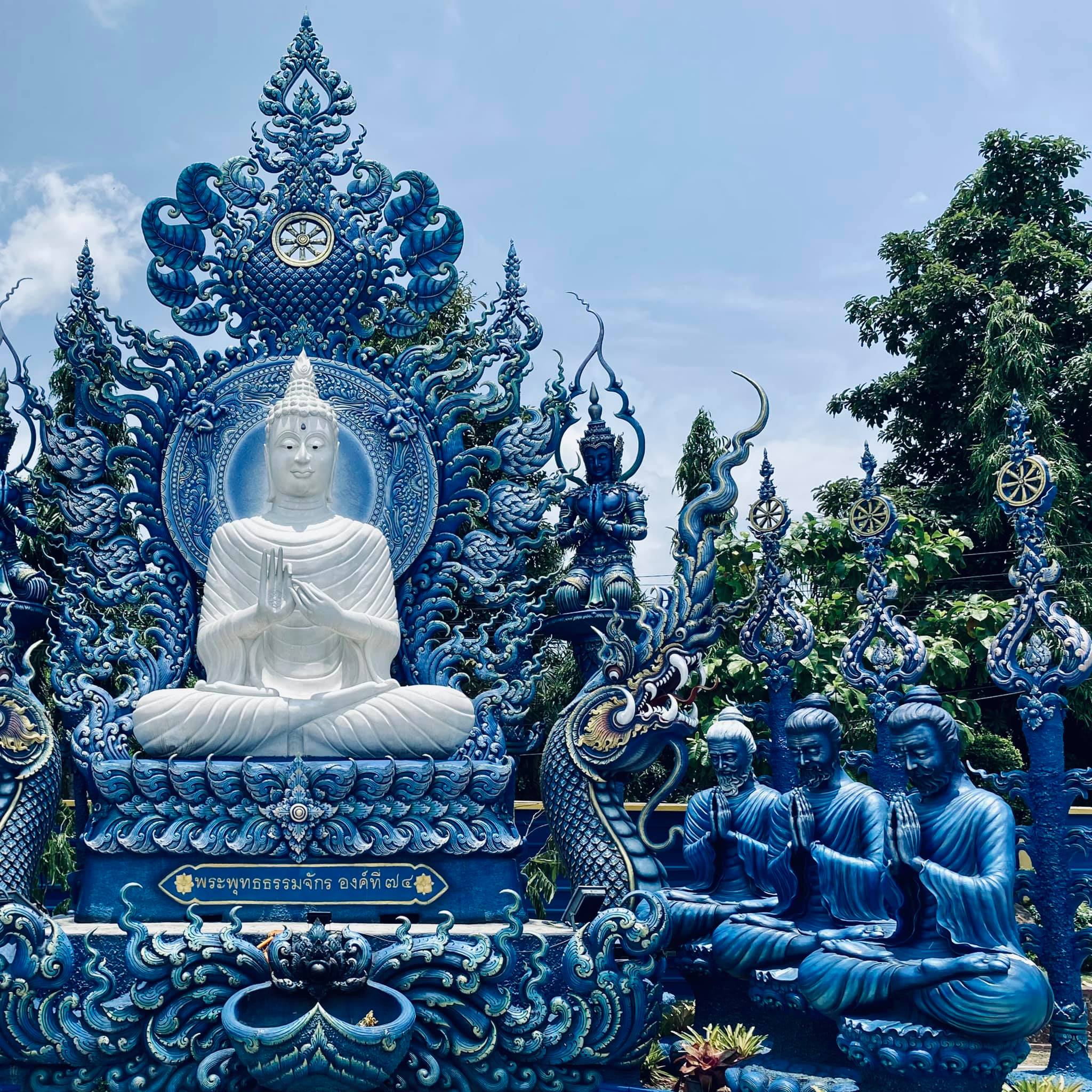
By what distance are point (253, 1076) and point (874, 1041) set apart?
3.74 meters

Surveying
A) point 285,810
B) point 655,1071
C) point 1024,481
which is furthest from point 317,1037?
point 1024,481

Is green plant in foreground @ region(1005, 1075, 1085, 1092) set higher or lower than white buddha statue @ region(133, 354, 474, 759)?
lower

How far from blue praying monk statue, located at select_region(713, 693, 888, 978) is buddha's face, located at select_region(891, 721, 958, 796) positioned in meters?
0.81

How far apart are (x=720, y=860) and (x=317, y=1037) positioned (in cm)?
302

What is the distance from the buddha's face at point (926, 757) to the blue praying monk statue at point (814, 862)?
2.65 feet

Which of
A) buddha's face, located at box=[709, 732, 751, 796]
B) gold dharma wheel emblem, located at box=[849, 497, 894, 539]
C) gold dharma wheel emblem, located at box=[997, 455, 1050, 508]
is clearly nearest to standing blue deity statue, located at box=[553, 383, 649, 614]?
buddha's face, located at box=[709, 732, 751, 796]

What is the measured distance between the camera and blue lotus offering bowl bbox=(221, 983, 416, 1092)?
8281mm

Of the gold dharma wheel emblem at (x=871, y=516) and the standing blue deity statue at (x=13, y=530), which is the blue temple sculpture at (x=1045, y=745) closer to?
the gold dharma wheel emblem at (x=871, y=516)

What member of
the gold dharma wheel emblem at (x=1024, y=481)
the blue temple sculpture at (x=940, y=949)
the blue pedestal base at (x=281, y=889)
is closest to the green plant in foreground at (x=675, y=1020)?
the blue pedestal base at (x=281, y=889)

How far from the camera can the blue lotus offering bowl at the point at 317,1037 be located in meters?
8.28

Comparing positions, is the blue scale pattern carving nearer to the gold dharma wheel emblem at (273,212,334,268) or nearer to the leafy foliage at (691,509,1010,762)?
the gold dharma wheel emblem at (273,212,334,268)

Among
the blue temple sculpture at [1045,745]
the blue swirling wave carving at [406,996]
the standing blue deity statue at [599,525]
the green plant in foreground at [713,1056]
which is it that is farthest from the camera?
the standing blue deity statue at [599,525]

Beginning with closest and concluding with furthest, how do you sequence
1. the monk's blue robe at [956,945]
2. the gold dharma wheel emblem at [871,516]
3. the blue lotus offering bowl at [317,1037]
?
the monk's blue robe at [956,945] < the blue lotus offering bowl at [317,1037] < the gold dharma wheel emblem at [871,516]

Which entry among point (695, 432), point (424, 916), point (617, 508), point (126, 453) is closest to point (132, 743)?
point (126, 453)
